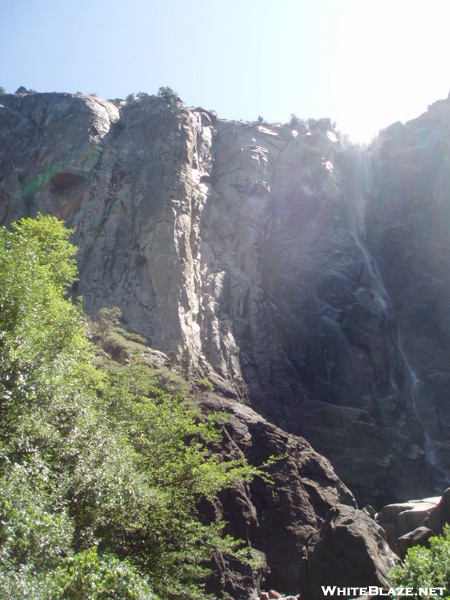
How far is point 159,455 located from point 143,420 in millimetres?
1061

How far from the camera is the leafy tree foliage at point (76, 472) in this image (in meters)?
8.62

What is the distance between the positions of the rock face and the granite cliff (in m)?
0.13

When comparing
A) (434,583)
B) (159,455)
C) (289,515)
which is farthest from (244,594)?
(434,583)

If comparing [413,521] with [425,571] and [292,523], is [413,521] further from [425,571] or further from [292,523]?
[425,571]

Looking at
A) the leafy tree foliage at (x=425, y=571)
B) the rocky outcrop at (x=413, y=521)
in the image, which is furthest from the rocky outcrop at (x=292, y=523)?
the leafy tree foliage at (x=425, y=571)

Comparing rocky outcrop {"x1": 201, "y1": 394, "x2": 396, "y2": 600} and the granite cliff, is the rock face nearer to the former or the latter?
the granite cliff

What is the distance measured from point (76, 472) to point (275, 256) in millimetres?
36632

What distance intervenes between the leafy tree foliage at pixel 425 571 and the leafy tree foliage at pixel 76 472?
14.4 ft

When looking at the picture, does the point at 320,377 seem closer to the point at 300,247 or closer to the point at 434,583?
the point at 300,247

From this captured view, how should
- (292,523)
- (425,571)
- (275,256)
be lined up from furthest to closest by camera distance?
(275,256)
(292,523)
(425,571)

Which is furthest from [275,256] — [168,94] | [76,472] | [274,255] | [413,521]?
[76,472]

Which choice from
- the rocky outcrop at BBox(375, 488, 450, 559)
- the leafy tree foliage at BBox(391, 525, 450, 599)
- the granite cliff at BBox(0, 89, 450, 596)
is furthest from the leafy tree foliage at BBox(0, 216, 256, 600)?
the granite cliff at BBox(0, 89, 450, 596)

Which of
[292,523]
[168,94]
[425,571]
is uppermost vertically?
[168,94]

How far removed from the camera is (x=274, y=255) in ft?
151
